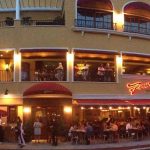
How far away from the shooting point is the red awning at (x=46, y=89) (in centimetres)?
3550

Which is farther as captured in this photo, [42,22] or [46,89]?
[42,22]

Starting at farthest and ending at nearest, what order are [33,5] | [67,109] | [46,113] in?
[33,5]
[46,113]
[67,109]

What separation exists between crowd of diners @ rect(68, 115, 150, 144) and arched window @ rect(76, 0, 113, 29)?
26.6 feet

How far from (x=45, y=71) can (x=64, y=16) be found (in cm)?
486

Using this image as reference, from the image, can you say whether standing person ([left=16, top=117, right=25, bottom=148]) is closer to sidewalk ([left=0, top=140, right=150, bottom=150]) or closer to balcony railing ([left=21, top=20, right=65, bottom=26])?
sidewalk ([left=0, top=140, right=150, bottom=150])

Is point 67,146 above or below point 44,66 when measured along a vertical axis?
below

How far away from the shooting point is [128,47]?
4031cm

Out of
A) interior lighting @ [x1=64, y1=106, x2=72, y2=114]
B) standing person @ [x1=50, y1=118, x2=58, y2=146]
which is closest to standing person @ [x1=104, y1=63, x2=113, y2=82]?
interior lighting @ [x1=64, y1=106, x2=72, y2=114]

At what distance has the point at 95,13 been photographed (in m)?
40.7

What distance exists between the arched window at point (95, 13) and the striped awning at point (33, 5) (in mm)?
2587

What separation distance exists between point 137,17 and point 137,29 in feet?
3.80

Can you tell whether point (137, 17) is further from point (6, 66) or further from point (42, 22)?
point (6, 66)

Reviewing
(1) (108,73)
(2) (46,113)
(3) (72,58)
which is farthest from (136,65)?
(2) (46,113)

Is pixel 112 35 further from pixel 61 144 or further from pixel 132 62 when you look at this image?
pixel 61 144
